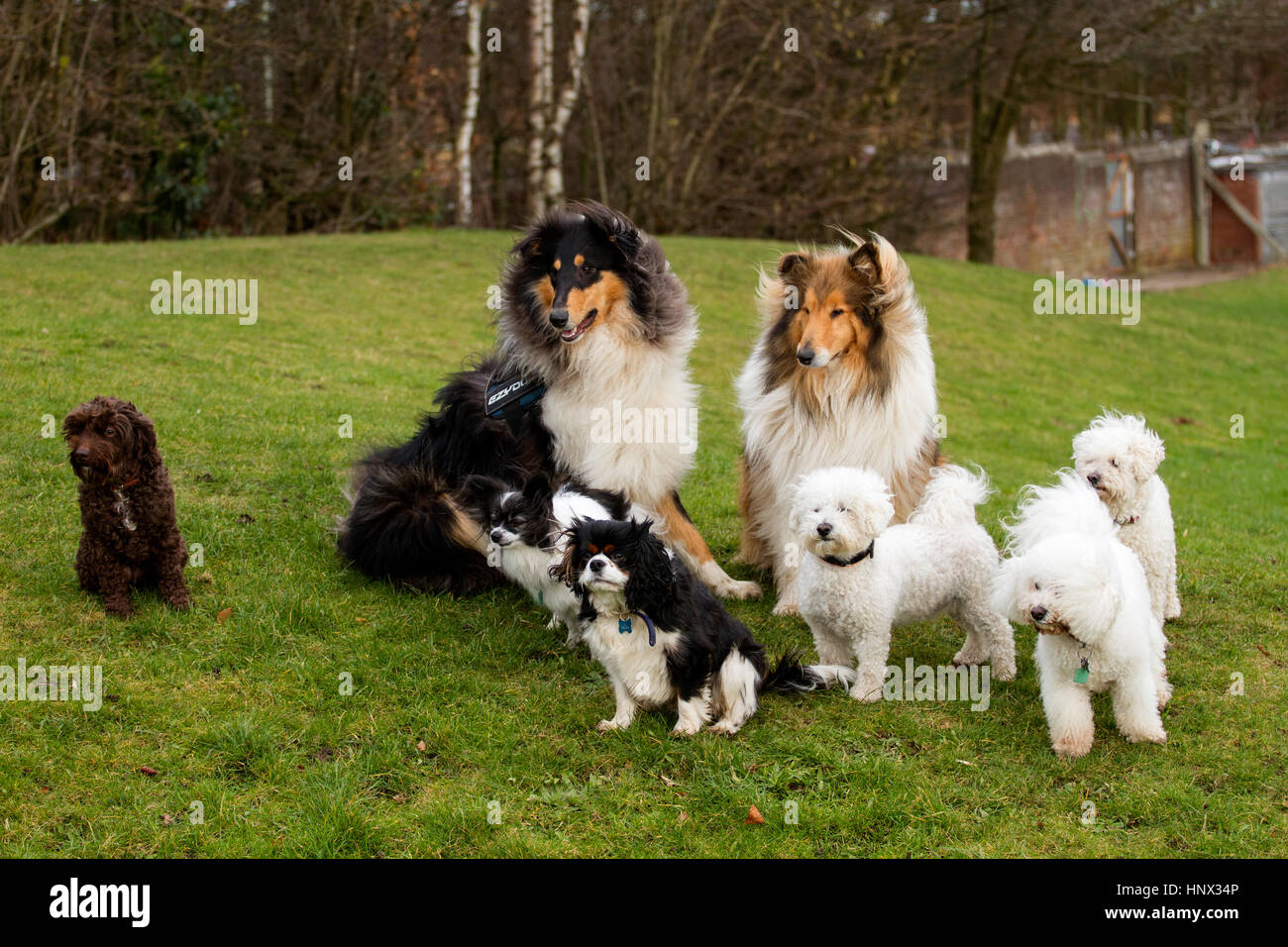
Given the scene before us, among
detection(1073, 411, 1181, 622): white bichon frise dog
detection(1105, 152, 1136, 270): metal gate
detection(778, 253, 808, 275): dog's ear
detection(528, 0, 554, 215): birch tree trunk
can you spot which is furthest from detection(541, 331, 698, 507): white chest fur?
detection(1105, 152, 1136, 270): metal gate

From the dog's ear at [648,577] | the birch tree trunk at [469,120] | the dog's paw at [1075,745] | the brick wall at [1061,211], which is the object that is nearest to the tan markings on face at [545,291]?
the dog's ear at [648,577]

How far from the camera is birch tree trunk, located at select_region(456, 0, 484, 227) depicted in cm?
1717

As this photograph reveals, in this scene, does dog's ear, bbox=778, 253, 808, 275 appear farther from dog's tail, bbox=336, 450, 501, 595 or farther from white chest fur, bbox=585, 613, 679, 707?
white chest fur, bbox=585, 613, 679, 707

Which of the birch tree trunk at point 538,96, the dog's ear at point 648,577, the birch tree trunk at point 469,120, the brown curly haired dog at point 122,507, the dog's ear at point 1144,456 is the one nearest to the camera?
the dog's ear at point 648,577

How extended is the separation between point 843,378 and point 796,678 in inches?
61.4

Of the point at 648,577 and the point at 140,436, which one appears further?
the point at 140,436

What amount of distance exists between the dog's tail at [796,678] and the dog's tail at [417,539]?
167 centimetres

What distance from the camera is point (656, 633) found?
4.26 metres

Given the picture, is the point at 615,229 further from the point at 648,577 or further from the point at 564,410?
the point at 648,577

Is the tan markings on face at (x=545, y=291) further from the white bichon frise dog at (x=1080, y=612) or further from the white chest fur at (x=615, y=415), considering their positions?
the white bichon frise dog at (x=1080, y=612)

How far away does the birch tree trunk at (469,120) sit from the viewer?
17.2 meters

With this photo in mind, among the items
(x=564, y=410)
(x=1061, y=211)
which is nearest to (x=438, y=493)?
(x=564, y=410)

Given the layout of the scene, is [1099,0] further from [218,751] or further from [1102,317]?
[218,751]
